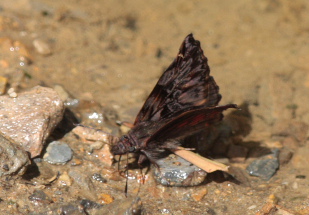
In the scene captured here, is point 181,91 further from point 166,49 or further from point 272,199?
point 166,49

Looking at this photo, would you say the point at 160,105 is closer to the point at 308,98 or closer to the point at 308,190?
the point at 308,190

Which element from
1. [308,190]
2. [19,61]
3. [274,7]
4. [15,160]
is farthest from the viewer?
[274,7]

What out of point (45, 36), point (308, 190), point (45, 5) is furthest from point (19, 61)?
point (308, 190)

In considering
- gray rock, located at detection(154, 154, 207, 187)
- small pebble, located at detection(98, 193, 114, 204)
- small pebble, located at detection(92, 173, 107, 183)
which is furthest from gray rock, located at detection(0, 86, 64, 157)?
gray rock, located at detection(154, 154, 207, 187)

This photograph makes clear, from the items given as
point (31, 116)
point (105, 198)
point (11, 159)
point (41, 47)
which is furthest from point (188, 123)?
point (41, 47)

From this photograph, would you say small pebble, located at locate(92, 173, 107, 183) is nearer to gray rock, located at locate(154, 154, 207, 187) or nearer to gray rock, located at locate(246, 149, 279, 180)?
gray rock, located at locate(154, 154, 207, 187)

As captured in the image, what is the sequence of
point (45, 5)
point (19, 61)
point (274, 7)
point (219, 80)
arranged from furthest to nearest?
1. point (274, 7)
2. point (45, 5)
3. point (219, 80)
4. point (19, 61)

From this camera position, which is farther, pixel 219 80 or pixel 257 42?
pixel 257 42
